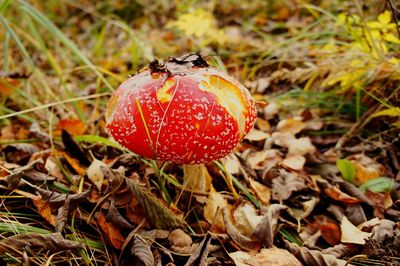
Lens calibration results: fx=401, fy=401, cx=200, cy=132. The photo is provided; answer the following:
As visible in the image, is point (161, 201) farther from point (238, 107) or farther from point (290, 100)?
point (290, 100)

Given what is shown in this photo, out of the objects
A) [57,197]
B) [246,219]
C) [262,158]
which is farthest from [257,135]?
[57,197]

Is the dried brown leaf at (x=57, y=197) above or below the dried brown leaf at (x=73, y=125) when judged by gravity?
below

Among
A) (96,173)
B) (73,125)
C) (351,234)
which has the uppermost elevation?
(73,125)

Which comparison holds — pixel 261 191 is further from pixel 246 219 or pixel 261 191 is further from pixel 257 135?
pixel 257 135

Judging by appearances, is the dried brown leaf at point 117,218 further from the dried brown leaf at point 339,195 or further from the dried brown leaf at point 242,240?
the dried brown leaf at point 339,195

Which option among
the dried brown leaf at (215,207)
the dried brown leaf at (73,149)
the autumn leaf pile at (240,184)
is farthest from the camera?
the dried brown leaf at (73,149)

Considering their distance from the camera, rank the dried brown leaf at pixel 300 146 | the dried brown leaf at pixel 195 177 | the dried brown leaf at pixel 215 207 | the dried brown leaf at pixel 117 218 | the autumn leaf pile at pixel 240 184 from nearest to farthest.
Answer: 1. the autumn leaf pile at pixel 240 184
2. the dried brown leaf at pixel 117 218
3. the dried brown leaf at pixel 215 207
4. the dried brown leaf at pixel 195 177
5. the dried brown leaf at pixel 300 146

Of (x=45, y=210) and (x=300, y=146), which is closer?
(x=45, y=210)

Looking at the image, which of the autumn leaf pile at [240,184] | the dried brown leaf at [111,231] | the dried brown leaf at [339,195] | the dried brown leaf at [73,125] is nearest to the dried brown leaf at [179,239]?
the autumn leaf pile at [240,184]

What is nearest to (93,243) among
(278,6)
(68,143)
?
(68,143)
